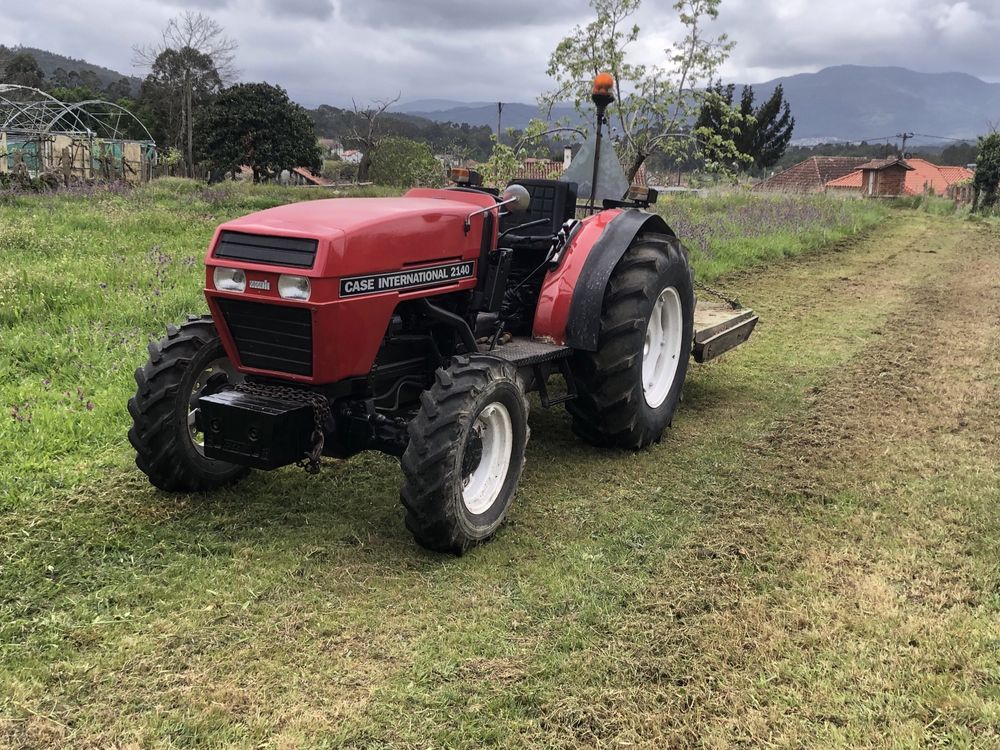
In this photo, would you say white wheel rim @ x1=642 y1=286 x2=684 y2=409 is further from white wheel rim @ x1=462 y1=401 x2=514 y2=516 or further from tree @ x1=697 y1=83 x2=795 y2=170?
tree @ x1=697 y1=83 x2=795 y2=170

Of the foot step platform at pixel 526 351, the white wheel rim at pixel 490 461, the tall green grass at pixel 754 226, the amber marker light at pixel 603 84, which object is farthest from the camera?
the tall green grass at pixel 754 226

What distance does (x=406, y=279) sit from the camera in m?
3.41

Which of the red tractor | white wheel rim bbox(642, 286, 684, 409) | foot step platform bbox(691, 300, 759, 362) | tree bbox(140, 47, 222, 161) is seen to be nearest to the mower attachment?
the red tractor

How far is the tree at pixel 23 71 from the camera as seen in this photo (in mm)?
56681

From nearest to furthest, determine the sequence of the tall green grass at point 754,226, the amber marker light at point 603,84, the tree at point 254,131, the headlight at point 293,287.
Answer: the headlight at point 293,287
the amber marker light at point 603,84
the tall green grass at point 754,226
the tree at point 254,131

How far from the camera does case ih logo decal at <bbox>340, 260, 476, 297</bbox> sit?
3.14m

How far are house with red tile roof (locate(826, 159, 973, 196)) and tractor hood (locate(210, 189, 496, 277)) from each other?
Result: 3413 cm

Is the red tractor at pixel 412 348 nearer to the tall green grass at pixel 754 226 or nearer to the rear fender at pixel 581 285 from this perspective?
the rear fender at pixel 581 285

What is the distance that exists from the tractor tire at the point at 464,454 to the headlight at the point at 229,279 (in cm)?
82

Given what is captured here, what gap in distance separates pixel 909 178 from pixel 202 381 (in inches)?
2543

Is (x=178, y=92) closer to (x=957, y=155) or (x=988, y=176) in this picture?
(x=988, y=176)

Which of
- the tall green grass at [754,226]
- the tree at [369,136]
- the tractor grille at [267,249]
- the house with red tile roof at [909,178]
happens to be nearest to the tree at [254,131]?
the tree at [369,136]

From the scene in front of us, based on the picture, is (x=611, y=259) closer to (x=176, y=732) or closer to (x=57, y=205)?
(x=176, y=732)

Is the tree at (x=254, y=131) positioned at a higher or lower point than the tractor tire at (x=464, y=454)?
higher
